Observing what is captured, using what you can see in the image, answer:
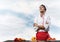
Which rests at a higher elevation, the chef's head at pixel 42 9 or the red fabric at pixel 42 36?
the chef's head at pixel 42 9

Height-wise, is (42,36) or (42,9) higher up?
(42,9)

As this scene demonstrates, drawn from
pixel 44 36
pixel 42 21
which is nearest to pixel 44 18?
pixel 42 21

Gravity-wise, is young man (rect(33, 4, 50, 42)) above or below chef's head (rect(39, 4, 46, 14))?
below

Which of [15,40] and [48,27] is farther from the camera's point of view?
[48,27]

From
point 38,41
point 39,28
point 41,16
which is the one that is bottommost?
point 38,41

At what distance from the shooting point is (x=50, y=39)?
5199 mm

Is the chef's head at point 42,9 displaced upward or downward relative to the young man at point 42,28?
upward

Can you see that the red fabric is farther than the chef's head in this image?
No

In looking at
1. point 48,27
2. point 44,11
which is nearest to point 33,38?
point 48,27

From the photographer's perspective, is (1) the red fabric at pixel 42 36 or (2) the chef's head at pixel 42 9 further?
(2) the chef's head at pixel 42 9

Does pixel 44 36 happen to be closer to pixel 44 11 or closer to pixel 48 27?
pixel 48 27

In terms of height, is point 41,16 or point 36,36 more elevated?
point 41,16

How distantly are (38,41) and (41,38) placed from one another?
38 cm

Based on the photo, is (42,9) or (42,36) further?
(42,9)
